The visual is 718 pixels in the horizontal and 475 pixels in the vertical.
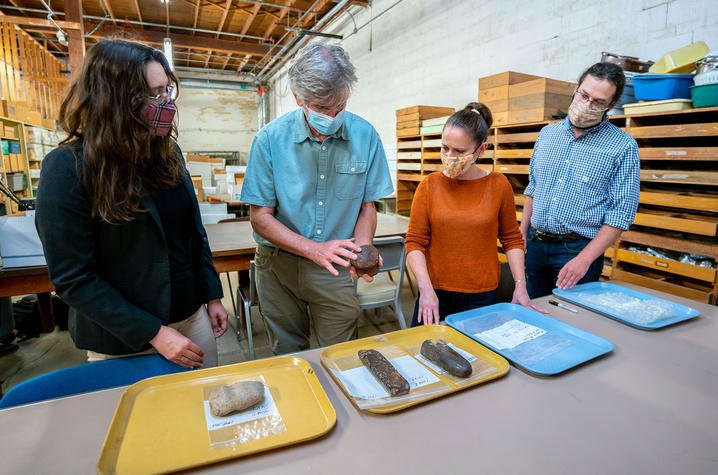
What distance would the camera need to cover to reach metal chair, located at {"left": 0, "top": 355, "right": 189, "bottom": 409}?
3.17 ft

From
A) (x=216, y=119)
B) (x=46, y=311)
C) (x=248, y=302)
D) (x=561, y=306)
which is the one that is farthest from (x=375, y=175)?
(x=216, y=119)

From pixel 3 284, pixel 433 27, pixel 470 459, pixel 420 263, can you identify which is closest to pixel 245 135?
pixel 433 27

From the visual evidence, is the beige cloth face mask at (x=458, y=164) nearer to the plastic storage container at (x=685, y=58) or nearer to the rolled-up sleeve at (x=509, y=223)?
the rolled-up sleeve at (x=509, y=223)

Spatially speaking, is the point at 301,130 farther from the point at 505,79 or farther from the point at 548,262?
the point at 505,79

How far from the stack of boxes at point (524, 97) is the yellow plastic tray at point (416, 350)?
287 centimetres

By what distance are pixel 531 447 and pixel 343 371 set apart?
1.41 feet

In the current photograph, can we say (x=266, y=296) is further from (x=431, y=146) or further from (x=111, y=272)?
(x=431, y=146)

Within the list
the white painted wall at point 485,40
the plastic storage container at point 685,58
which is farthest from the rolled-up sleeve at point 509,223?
the white painted wall at point 485,40

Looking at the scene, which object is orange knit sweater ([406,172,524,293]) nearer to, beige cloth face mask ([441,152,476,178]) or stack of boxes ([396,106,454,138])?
beige cloth face mask ([441,152,476,178])

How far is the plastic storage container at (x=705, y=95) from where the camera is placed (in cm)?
232

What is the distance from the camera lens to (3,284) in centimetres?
209

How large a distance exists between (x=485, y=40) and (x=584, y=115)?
3438mm

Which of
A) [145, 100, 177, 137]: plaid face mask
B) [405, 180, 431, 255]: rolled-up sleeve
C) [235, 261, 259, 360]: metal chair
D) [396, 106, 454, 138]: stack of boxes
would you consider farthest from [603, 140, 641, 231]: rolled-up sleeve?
[396, 106, 454, 138]: stack of boxes

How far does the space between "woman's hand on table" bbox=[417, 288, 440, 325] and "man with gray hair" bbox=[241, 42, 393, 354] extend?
33cm
